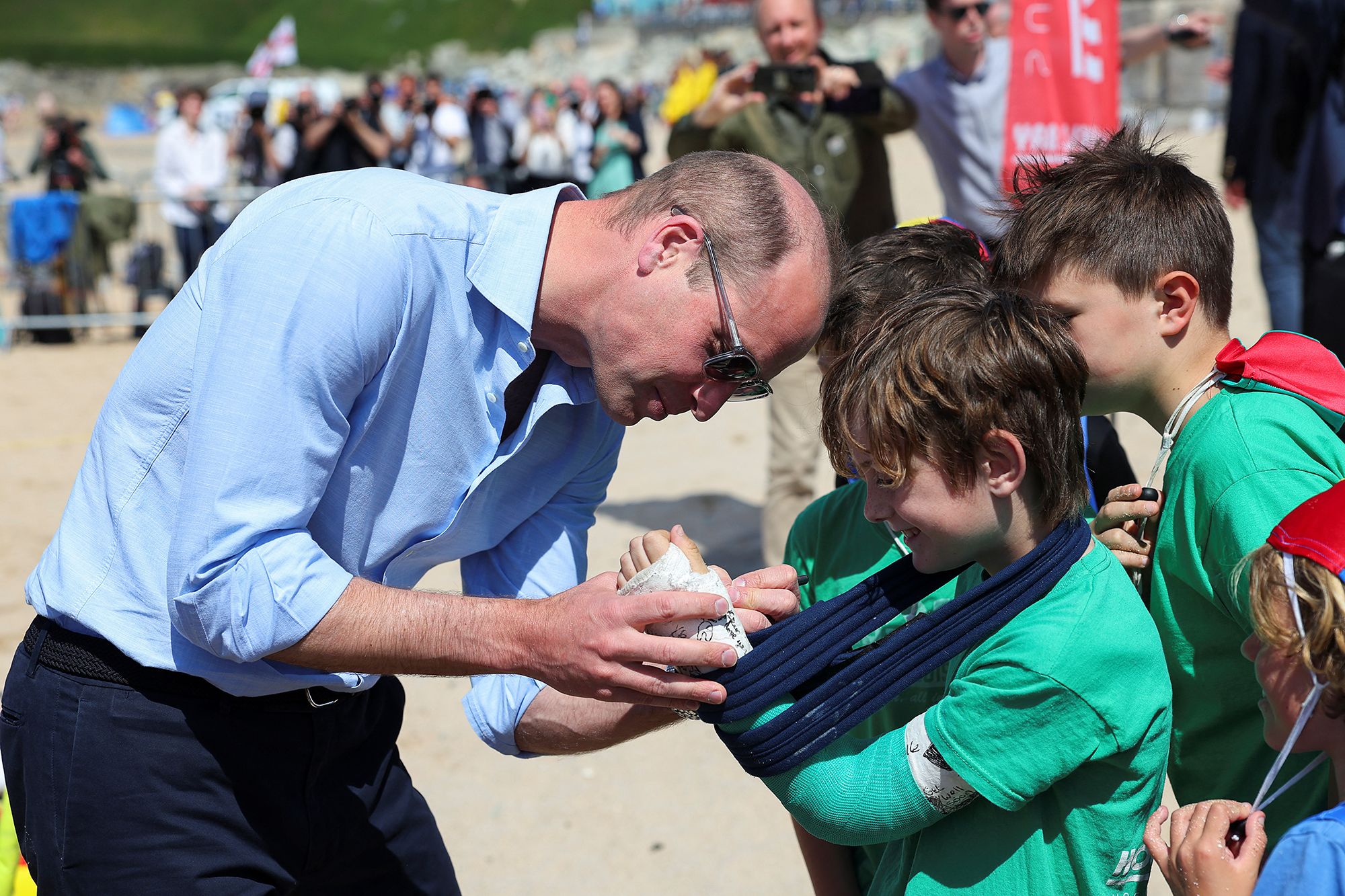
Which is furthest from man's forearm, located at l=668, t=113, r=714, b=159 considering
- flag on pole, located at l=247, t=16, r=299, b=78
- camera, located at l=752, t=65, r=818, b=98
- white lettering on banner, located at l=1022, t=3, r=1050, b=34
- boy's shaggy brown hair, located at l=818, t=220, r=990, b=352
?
flag on pole, located at l=247, t=16, r=299, b=78

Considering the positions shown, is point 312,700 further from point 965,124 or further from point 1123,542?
point 965,124

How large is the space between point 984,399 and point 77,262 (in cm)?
1221

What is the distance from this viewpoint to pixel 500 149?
Answer: 1667 centimetres

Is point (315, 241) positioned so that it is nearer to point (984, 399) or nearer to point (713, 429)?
point (984, 399)

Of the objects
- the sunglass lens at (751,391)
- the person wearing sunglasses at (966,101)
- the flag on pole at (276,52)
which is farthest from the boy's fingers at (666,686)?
the flag on pole at (276,52)

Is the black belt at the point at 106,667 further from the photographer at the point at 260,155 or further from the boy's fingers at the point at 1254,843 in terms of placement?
the photographer at the point at 260,155

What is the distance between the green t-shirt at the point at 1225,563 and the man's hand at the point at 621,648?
0.79 meters

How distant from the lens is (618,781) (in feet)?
13.5

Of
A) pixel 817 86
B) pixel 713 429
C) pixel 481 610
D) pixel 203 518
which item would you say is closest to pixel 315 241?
pixel 203 518

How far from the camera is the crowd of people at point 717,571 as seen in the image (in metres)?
1.67

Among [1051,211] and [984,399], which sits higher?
[1051,211]

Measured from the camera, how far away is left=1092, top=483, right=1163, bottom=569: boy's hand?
1.99 metres

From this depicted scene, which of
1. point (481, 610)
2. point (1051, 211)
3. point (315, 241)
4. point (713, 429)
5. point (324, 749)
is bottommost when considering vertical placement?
point (713, 429)

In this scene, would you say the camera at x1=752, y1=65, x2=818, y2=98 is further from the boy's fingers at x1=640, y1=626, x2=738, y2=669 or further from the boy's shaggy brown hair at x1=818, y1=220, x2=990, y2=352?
the boy's fingers at x1=640, y1=626, x2=738, y2=669
